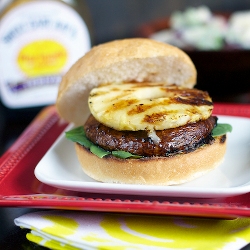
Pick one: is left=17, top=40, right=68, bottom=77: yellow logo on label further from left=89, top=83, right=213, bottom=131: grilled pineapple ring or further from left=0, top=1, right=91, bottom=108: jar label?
left=89, top=83, right=213, bottom=131: grilled pineapple ring

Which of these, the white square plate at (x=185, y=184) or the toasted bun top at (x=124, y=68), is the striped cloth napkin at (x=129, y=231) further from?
the toasted bun top at (x=124, y=68)

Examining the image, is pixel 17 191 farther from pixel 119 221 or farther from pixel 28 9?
pixel 28 9

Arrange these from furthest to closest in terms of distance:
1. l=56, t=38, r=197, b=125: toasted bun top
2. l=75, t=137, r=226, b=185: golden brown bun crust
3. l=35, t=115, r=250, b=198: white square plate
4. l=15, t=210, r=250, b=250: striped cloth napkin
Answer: l=56, t=38, r=197, b=125: toasted bun top, l=75, t=137, r=226, b=185: golden brown bun crust, l=35, t=115, r=250, b=198: white square plate, l=15, t=210, r=250, b=250: striped cloth napkin

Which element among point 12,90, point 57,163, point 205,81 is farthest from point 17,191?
point 205,81

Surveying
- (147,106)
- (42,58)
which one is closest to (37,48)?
(42,58)

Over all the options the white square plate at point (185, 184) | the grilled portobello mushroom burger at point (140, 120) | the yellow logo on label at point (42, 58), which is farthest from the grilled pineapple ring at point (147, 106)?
the yellow logo on label at point (42, 58)

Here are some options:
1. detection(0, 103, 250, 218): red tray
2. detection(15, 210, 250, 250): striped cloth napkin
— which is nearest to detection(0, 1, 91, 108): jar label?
detection(0, 103, 250, 218): red tray

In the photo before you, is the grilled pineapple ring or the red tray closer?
the red tray
